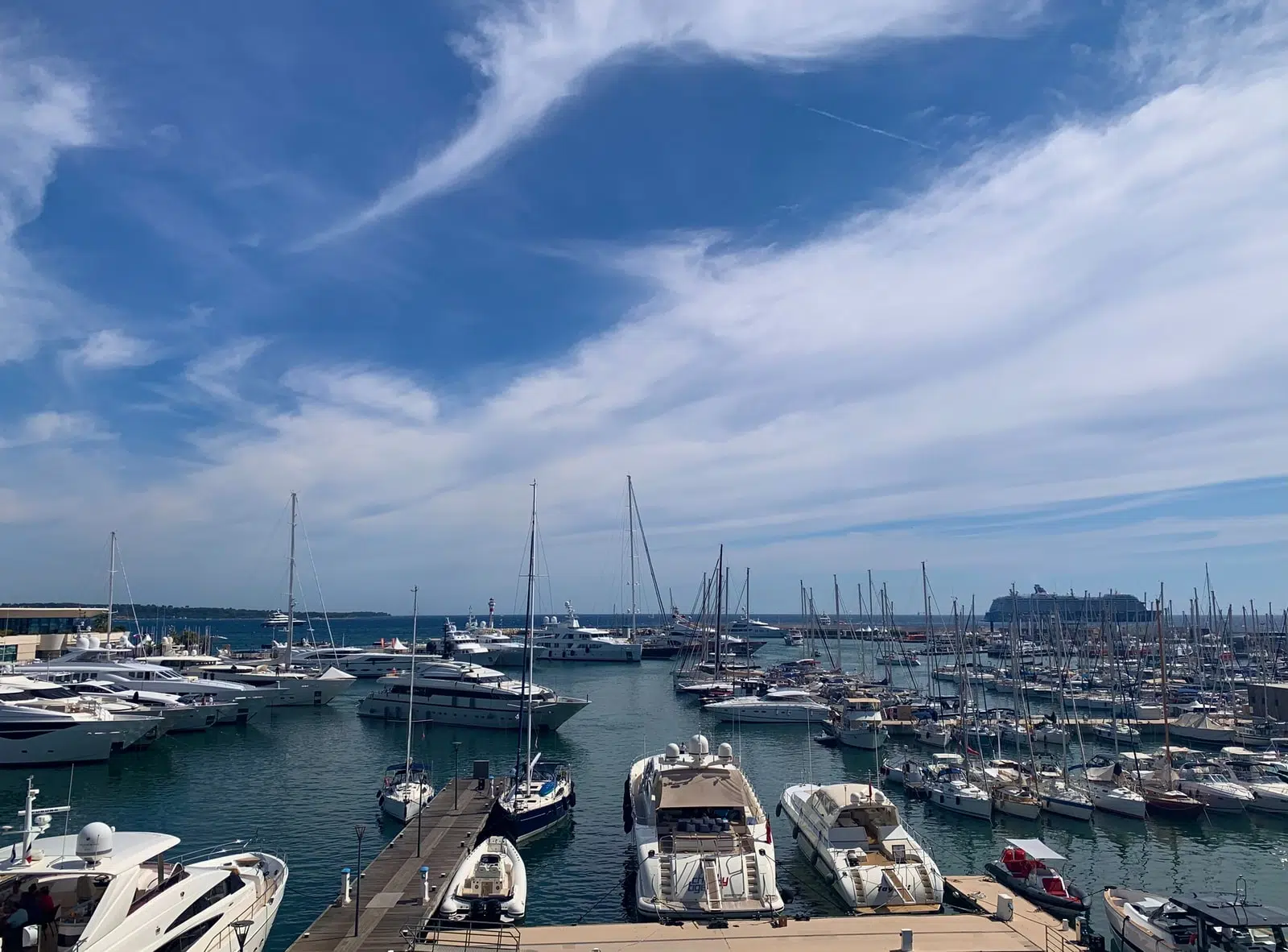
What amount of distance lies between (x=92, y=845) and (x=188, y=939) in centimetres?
345

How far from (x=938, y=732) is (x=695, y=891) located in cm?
4370

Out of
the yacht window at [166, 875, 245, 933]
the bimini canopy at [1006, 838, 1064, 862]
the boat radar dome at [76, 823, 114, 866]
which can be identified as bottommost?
the bimini canopy at [1006, 838, 1064, 862]

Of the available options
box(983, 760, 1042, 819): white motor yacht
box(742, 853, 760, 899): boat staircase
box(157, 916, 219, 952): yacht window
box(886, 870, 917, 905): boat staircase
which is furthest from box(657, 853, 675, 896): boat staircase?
box(983, 760, 1042, 819): white motor yacht

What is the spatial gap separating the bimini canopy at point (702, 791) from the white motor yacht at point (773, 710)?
41.4 metres

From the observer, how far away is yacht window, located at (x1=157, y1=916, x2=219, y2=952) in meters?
20.9

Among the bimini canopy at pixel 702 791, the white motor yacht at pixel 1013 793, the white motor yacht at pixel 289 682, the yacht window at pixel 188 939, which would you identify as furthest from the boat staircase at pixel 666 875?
the white motor yacht at pixel 289 682

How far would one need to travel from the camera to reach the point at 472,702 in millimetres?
70000

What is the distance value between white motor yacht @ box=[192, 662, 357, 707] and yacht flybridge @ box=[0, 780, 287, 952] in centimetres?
6120

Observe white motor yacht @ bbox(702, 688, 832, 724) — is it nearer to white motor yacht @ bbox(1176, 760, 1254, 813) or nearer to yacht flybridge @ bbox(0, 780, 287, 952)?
white motor yacht @ bbox(1176, 760, 1254, 813)

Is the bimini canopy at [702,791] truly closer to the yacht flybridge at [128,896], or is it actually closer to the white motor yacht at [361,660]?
the yacht flybridge at [128,896]

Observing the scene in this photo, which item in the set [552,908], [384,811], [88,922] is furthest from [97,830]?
[384,811]

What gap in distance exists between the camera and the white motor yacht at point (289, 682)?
83.1 meters

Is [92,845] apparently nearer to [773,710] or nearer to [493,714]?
[493,714]

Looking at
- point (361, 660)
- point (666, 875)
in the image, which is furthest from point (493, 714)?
point (361, 660)
